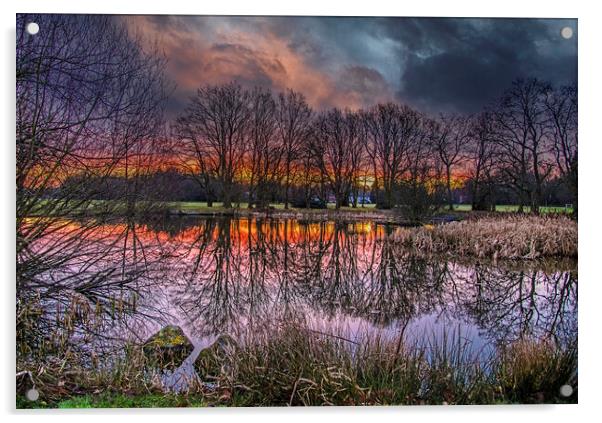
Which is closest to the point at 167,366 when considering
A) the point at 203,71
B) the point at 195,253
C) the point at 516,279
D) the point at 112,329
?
the point at 112,329

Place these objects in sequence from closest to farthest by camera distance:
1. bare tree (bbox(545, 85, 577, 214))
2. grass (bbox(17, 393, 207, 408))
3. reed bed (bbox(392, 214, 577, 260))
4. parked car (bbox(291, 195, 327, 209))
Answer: grass (bbox(17, 393, 207, 408)), bare tree (bbox(545, 85, 577, 214)), reed bed (bbox(392, 214, 577, 260)), parked car (bbox(291, 195, 327, 209))

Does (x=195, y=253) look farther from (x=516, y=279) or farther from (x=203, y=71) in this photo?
(x=516, y=279)

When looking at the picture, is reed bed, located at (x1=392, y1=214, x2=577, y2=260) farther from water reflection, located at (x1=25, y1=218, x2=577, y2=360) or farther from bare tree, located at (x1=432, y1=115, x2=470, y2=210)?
bare tree, located at (x1=432, y1=115, x2=470, y2=210)

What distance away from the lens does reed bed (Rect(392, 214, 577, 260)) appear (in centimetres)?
405

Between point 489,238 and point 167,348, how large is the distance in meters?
2.95

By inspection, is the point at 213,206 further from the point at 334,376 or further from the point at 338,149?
the point at 334,376

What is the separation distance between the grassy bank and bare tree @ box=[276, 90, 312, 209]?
1349mm

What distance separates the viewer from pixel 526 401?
367cm

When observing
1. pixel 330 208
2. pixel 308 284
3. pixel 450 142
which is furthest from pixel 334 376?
pixel 450 142

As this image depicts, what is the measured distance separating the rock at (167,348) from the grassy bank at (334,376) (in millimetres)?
126

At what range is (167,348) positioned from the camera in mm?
3721

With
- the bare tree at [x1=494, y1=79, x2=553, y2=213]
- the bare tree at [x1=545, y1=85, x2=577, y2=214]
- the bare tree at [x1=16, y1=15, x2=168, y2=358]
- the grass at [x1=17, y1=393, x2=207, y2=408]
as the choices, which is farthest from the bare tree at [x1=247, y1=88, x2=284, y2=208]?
the bare tree at [x1=545, y1=85, x2=577, y2=214]

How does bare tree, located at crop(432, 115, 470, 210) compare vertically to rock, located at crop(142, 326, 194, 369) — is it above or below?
above

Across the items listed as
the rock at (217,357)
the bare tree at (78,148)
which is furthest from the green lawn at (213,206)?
the rock at (217,357)
